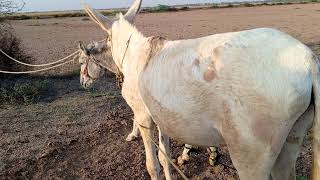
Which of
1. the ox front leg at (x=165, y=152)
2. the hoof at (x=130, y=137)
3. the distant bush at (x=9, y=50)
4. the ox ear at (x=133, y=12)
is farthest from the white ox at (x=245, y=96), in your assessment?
the distant bush at (x=9, y=50)

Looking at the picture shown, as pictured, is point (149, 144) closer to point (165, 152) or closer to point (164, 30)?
point (165, 152)

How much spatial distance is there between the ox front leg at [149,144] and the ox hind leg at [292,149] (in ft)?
5.72

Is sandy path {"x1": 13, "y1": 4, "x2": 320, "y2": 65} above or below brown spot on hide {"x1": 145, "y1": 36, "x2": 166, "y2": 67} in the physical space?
below

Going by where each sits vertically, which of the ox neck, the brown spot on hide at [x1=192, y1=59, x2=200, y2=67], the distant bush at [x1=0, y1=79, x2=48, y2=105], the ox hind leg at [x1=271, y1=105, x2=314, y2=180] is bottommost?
the distant bush at [x1=0, y1=79, x2=48, y2=105]

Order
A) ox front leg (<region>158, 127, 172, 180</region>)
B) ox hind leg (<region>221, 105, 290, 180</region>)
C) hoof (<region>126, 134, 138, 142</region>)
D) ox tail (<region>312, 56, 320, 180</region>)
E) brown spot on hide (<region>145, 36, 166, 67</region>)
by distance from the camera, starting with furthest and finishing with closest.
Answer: hoof (<region>126, 134, 138, 142</region>)
ox front leg (<region>158, 127, 172, 180</region>)
brown spot on hide (<region>145, 36, 166, 67</region>)
ox hind leg (<region>221, 105, 290, 180</region>)
ox tail (<region>312, 56, 320, 180</region>)

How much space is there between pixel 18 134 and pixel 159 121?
16.6 feet

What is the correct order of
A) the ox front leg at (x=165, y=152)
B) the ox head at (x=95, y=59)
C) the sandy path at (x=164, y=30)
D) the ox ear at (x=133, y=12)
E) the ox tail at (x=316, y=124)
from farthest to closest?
the sandy path at (x=164, y=30) → the ox head at (x=95, y=59) → the ox ear at (x=133, y=12) → the ox front leg at (x=165, y=152) → the ox tail at (x=316, y=124)

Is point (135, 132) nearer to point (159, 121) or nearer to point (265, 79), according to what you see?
point (159, 121)

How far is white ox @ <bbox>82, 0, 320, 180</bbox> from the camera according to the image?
→ 3.37 meters

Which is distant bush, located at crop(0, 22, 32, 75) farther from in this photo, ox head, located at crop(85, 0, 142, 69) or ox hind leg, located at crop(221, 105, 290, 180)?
ox hind leg, located at crop(221, 105, 290, 180)

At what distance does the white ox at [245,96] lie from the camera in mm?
3369

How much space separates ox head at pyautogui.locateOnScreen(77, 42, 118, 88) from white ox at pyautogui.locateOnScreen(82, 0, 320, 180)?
7.41ft

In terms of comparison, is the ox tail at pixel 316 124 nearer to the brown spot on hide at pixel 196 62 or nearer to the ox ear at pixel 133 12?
the brown spot on hide at pixel 196 62

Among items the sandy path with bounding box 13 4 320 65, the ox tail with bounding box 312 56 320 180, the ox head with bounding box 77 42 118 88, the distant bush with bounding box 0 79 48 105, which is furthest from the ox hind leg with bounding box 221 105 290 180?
the sandy path with bounding box 13 4 320 65
